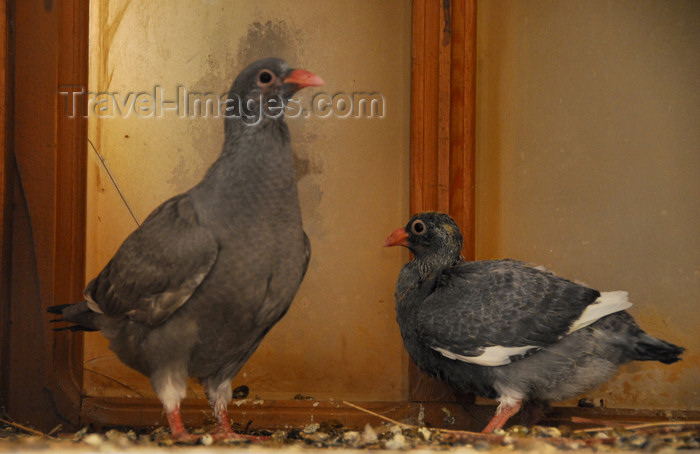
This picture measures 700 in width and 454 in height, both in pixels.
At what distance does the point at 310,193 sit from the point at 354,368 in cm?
68

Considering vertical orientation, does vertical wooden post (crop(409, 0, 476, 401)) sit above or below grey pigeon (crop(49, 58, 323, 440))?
above

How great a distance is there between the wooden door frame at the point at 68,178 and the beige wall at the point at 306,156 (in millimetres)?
87

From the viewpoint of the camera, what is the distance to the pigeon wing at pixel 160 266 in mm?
1805

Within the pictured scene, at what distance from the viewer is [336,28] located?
8.29 feet

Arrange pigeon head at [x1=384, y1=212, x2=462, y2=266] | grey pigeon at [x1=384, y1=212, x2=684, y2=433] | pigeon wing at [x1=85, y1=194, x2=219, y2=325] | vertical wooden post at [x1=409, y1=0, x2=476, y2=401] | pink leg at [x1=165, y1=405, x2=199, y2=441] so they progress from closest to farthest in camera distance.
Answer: pigeon wing at [x1=85, y1=194, x2=219, y2=325]
pink leg at [x1=165, y1=405, x2=199, y2=441]
grey pigeon at [x1=384, y1=212, x2=684, y2=433]
pigeon head at [x1=384, y1=212, x2=462, y2=266]
vertical wooden post at [x1=409, y1=0, x2=476, y2=401]

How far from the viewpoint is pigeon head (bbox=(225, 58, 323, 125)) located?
191 centimetres

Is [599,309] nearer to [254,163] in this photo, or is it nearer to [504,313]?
[504,313]

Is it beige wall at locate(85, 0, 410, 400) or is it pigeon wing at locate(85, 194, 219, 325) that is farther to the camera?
beige wall at locate(85, 0, 410, 400)

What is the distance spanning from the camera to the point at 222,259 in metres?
1.81

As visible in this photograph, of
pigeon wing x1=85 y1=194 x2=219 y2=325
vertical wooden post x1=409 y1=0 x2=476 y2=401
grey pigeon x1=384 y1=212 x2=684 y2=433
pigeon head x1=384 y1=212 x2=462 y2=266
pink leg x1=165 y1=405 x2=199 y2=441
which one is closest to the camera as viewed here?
pigeon wing x1=85 y1=194 x2=219 y2=325

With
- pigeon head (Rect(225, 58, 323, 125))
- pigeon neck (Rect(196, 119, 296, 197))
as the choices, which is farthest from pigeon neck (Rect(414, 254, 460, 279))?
pigeon head (Rect(225, 58, 323, 125))

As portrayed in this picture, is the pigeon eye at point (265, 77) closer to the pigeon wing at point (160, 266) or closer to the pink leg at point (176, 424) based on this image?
the pigeon wing at point (160, 266)

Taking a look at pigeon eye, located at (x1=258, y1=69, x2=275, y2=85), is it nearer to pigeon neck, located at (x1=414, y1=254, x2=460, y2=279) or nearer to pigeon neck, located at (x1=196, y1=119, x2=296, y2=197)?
pigeon neck, located at (x1=196, y1=119, x2=296, y2=197)

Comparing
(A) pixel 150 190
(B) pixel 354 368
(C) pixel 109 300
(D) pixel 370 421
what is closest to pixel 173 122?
(A) pixel 150 190
